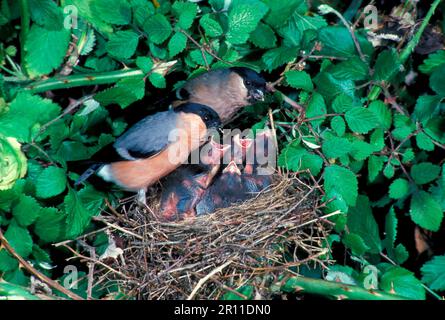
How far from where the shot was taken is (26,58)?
11.5 ft

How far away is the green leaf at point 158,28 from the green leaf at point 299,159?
76 cm

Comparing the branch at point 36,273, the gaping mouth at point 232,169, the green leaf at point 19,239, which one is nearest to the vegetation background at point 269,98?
the green leaf at point 19,239

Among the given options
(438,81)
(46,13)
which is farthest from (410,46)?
(46,13)

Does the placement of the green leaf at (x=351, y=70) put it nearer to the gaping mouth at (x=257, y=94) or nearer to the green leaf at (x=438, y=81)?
the green leaf at (x=438, y=81)

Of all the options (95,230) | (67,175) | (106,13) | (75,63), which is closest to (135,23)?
(106,13)

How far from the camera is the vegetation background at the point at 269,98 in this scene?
331 cm

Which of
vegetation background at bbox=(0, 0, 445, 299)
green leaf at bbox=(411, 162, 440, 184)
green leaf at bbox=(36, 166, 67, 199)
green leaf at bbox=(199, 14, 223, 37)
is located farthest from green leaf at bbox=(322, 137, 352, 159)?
green leaf at bbox=(36, 166, 67, 199)

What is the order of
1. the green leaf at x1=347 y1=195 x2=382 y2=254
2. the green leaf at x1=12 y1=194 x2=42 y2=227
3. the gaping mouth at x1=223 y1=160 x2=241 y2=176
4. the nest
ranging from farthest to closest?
the gaping mouth at x1=223 y1=160 x2=241 y2=176
the green leaf at x1=347 y1=195 x2=382 y2=254
the green leaf at x1=12 y1=194 x2=42 y2=227
the nest

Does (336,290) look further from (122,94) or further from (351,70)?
(122,94)

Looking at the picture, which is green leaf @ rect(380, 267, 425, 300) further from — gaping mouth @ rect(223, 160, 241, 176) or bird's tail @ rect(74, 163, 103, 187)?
bird's tail @ rect(74, 163, 103, 187)

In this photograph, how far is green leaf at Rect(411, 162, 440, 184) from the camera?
346cm

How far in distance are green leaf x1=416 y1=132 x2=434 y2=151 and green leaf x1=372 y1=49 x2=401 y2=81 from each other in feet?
1.02

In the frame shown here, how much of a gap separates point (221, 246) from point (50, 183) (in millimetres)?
815

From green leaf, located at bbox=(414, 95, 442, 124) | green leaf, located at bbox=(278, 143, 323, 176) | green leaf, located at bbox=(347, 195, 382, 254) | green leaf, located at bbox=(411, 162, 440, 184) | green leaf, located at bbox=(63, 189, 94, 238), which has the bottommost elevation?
green leaf, located at bbox=(347, 195, 382, 254)
